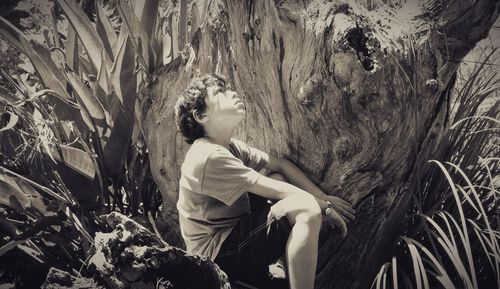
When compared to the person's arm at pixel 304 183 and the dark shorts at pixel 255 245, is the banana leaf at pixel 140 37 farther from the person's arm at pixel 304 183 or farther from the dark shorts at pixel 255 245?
the dark shorts at pixel 255 245

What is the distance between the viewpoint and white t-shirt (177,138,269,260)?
4.01 ft

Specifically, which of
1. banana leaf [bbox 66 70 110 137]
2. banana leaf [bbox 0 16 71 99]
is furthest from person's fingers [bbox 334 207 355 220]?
banana leaf [bbox 0 16 71 99]

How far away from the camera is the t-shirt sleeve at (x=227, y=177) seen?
1.22 metres

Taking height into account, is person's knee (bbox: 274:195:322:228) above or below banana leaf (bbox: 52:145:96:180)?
below

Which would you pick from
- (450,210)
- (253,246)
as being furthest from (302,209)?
(450,210)

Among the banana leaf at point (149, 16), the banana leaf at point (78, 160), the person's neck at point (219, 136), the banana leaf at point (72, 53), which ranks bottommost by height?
the banana leaf at point (78, 160)

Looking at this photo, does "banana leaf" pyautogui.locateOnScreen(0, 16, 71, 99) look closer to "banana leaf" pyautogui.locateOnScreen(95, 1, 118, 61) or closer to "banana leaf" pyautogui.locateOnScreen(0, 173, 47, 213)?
"banana leaf" pyautogui.locateOnScreen(95, 1, 118, 61)

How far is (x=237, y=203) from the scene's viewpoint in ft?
4.31

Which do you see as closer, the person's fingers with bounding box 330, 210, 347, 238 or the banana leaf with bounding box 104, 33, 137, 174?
the person's fingers with bounding box 330, 210, 347, 238

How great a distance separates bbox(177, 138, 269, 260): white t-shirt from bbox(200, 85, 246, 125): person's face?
0.25ft

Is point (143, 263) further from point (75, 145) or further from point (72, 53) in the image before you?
point (72, 53)

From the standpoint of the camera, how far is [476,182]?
1721mm

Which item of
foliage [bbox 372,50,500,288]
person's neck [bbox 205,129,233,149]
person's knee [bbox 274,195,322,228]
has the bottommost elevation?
foliage [bbox 372,50,500,288]

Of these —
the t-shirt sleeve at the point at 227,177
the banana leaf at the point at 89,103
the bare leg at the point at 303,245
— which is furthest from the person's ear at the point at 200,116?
the banana leaf at the point at 89,103
